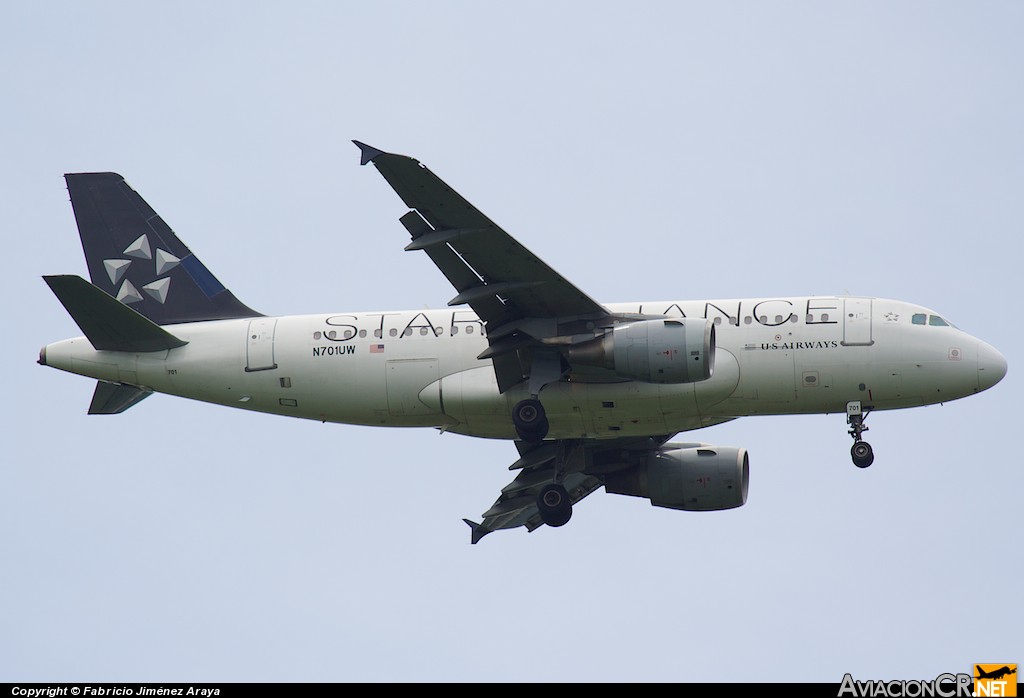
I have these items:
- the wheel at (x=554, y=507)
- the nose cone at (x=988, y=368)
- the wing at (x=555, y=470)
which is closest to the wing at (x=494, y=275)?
the wheel at (x=554, y=507)

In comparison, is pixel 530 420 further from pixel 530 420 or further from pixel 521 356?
pixel 521 356

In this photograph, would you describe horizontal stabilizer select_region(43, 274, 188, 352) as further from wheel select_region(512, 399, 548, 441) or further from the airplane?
wheel select_region(512, 399, 548, 441)

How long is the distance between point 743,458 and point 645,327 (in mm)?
8288

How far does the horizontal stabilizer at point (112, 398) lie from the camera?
43.9m

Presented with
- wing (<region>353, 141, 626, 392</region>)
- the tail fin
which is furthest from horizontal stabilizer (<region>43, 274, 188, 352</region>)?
wing (<region>353, 141, 626, 392</region>)

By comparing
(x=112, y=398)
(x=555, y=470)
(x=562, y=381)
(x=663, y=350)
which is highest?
(x=663, y=350)

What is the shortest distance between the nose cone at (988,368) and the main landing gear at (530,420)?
36.8 feet

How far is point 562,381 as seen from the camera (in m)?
41.3

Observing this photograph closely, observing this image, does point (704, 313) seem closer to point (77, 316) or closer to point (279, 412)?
point (279, 412)

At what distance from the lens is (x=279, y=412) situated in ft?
143

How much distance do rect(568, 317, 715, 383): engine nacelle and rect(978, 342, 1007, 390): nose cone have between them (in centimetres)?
710

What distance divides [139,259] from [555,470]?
1356cm

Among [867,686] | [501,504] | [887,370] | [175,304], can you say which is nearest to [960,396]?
[887,370]

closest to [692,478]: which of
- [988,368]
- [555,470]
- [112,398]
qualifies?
[555,470]
